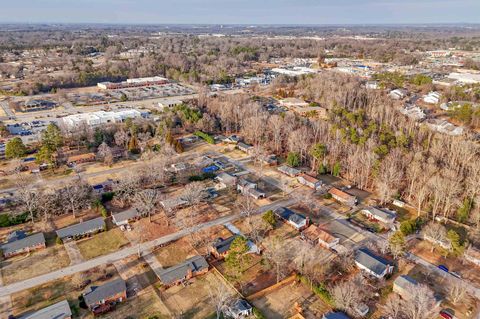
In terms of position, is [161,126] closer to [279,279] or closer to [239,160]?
[239,160]

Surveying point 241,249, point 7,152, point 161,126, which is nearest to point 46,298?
point 241,249

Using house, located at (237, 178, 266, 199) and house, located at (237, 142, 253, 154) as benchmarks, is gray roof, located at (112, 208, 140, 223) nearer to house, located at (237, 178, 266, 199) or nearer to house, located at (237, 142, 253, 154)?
house, located at (237, 178, 266, 199)

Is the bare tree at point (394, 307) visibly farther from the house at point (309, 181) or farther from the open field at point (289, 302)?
the house at point (309, 181)

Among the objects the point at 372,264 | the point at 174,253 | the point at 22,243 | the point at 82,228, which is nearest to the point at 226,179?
the point at 174,253

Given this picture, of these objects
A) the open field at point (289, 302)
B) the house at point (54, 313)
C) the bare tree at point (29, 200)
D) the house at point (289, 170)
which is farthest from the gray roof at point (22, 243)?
the house at point (289, 170)

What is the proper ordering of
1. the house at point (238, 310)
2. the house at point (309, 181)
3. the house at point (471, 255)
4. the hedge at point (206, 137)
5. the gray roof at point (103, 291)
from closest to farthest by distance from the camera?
the house at point (238, 310), the gray roof at point (103, 291), the house at point (471, 255), the house at point (309, 181), the hedge at point (206, 137)

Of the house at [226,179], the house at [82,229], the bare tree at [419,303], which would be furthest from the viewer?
the house at [226,179]

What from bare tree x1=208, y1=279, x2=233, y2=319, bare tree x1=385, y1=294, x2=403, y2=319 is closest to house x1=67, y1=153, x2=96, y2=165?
bare tree x1=208, y1=279, x2=233, y2=319
